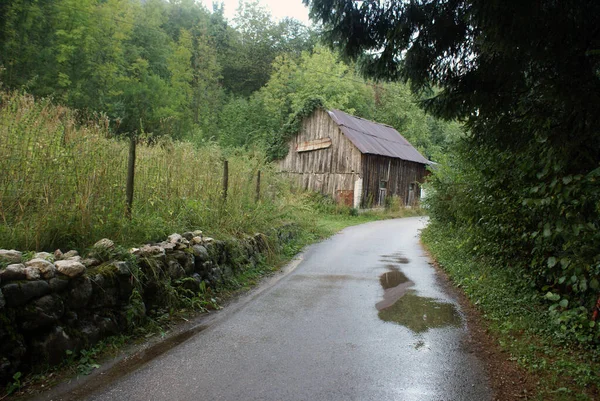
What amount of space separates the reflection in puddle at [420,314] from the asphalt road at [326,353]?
0.01 m

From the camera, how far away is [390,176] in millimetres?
30859

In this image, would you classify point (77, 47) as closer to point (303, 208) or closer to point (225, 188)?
point (303, 208)

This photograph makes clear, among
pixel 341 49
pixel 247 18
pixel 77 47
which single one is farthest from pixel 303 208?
pixel 247 18

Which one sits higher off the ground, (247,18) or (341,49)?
(247,18)

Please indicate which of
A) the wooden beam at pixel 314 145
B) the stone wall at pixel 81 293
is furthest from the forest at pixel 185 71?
the stone wall at pixel 81 293

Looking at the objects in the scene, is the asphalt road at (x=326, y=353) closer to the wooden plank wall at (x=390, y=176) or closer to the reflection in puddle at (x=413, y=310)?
the reflection in puddle at (x=413, y=310)

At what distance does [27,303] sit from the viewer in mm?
3855

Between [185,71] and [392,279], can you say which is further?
[185,71]

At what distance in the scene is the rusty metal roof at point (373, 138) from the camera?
2838cm

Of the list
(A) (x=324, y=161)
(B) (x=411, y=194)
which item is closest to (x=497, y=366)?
(A) (x=324, y=161)

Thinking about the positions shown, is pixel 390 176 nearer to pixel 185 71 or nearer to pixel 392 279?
pixel 392 279

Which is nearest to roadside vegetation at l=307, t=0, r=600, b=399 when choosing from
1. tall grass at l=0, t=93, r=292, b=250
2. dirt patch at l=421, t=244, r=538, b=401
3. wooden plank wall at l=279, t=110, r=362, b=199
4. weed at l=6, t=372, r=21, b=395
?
dirt patch at l=421, t=244, r=538, b=401

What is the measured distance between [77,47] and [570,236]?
97.0 ft

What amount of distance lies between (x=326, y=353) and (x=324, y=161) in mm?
24910
